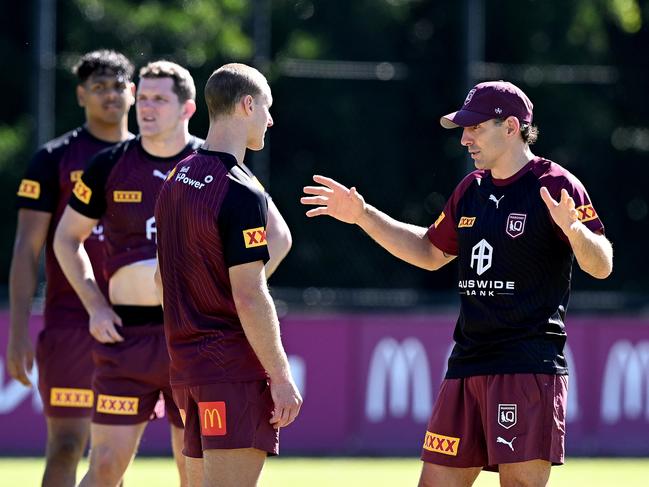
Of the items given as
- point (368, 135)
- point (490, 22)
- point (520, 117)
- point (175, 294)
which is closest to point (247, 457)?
point (175, 294)

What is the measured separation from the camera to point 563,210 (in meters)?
5.91

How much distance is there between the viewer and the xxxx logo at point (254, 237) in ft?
18.2

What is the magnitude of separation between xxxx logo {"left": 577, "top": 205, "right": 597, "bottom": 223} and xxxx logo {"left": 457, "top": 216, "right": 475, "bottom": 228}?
52 cm

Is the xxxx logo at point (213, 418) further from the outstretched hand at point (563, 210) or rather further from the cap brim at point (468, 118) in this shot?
the cap brim at point (468, 118)

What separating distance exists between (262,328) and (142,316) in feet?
5.69

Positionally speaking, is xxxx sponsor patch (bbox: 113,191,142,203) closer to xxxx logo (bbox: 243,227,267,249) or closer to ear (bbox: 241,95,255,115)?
ear (bbox: 241,95,255,115)

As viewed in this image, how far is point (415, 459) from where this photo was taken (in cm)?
1278

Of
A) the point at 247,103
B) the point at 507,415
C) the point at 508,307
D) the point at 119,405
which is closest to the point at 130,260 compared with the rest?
the point at 119,405

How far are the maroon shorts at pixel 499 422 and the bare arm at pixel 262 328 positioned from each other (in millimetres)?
1033

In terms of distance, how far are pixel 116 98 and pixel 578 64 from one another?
10717 mm

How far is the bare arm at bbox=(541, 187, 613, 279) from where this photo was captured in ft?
19.4

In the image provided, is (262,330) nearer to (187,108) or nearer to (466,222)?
(466,222)

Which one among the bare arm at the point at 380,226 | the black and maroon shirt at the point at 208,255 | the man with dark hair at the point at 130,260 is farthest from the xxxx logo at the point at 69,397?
the black and maroon shirt at the point at 208,255

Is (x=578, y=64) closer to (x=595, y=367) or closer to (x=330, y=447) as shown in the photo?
(x=595, y=367)
